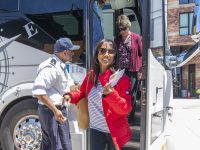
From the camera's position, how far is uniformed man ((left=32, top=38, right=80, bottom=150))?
422 centimetres

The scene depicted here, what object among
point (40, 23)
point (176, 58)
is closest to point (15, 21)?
point (40, 23)

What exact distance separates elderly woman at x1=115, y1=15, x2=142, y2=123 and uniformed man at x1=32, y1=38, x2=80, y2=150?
41.6 inches

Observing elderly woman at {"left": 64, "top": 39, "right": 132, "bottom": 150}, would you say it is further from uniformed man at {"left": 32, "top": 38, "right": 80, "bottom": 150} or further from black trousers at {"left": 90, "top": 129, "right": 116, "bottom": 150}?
uniformed man at {"left": 32, "top": 38, "right": 80, "bottom": 150}

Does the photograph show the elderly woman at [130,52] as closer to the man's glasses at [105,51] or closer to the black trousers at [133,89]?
the black trousers at [133,89]

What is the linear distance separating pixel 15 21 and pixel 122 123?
90.4 inches

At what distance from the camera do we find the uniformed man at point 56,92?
4.22m

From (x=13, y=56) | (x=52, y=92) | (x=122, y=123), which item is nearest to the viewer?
(x=122, y=123)

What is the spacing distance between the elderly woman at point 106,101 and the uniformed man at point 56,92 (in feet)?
1.44

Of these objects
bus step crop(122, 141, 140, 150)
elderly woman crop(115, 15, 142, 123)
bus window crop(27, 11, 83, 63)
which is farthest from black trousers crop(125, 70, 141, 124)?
bus window crop(27, 11, 83, 63)

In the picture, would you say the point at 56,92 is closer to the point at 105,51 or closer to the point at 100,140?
the point at 100,140

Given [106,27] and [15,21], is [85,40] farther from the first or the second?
[106,27]

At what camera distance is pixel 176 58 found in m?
5.74

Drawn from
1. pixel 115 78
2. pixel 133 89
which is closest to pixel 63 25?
pixel 133 89

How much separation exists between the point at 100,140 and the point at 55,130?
2.47ft
